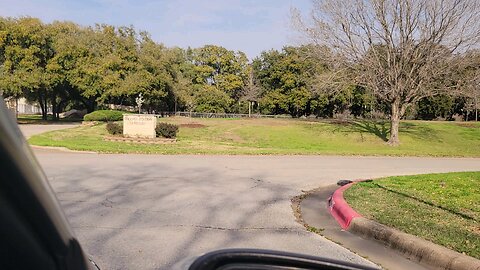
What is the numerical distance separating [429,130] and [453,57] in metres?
12.7

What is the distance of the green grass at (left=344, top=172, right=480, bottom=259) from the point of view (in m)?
5.82

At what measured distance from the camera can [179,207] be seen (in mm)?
7797

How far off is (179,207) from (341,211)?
280 cm

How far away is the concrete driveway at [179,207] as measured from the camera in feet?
17.4

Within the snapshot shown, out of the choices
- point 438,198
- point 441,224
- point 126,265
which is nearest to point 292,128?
point 438,198

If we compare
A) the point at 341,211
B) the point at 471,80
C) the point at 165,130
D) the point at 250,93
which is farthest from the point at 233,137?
the point at 250,93

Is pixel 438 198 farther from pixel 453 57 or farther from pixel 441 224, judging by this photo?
pixel 453 57

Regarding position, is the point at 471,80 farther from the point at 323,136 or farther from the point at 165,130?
the point at 165,130

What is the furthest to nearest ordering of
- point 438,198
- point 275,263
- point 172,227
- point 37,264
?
point 438,198 < point 172,227 < point 275,263 < point 37,264

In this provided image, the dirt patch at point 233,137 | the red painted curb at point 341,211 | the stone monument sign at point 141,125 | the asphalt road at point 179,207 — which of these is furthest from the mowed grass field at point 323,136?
the red painted curb at point 341,211

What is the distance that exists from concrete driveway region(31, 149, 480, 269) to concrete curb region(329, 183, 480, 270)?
699mm

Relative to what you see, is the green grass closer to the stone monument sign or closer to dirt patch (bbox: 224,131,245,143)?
the stone monument sign

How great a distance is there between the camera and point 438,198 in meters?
8.90

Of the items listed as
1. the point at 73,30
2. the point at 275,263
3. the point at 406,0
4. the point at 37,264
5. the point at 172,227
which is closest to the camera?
the point at 37,264
